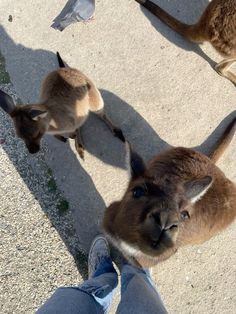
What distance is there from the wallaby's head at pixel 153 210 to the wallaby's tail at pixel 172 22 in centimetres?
171

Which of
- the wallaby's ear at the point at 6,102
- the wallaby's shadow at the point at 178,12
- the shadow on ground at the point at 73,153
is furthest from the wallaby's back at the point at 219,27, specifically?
the wallaby's ear at the point at 6,102

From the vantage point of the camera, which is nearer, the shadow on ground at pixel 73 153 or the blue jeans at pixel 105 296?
the blue jeans at pixel 105 296

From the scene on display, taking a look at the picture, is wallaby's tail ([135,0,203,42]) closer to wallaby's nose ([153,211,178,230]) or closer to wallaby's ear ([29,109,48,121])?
wallaby's ear ([29,109,48,121])

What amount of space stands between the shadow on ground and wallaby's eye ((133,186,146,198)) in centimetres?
148

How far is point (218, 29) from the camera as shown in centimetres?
404

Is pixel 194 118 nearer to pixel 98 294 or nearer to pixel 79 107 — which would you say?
pixel 79 107

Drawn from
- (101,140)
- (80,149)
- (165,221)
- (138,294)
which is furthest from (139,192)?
(101,140)

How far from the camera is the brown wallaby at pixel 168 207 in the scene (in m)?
2.74

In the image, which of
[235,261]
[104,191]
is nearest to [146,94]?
[104,191]

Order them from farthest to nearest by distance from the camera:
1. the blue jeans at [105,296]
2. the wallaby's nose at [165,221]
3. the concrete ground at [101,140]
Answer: the concrete ground at [101,140], the blue jeans at [105,296], the wallaby's nose at [165,221]

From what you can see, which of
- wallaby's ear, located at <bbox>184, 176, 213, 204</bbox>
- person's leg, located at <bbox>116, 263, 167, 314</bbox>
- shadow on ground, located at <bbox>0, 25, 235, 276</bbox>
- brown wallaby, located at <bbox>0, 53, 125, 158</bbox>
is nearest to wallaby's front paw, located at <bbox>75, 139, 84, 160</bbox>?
shadow on ground, located at <bbox>0, 25, 235, 276</bbox>

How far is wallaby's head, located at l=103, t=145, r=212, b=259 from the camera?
2.69 m

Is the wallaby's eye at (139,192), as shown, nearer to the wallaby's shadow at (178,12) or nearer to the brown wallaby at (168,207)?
the brown wallaby at (168,207)

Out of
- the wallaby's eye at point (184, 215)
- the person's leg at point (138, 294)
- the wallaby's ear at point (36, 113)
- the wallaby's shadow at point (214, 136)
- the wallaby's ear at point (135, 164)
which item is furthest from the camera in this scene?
the wallaby's shadow at point (214, 136)
